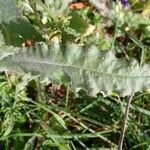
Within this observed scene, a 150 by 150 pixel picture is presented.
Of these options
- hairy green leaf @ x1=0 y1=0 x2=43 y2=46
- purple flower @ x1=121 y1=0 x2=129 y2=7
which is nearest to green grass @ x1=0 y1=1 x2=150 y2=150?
purple flower @ x1=121 y1=0 x2=129 y2=7

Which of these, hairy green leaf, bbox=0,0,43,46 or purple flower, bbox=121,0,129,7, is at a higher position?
purple flower, bbox=121,0,129,7

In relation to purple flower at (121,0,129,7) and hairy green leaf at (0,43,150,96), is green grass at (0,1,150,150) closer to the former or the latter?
purple flower at (121,0,129,7)

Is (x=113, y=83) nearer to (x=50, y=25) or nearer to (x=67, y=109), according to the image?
(x=50, y=25)

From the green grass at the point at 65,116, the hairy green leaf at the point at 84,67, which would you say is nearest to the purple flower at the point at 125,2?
the green grass at the point at 65,116

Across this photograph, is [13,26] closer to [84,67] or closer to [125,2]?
[84,67]

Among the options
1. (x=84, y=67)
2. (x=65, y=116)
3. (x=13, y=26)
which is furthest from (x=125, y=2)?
(x=84, y=67)

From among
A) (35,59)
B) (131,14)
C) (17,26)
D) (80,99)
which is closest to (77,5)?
(131,14)

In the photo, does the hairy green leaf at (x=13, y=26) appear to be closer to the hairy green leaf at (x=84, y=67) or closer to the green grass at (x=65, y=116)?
the hairy green leaf at (x=84, y=67)

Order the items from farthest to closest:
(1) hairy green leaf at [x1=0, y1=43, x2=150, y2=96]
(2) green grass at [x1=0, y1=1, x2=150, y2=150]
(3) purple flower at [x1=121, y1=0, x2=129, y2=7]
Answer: (3) purple flower at [x1=121, y1=0, x2=129, y2=7] → (2) green grass at [x1=0, y1=1, x2=150, y2=150] → (1) hairy green leaf at [x1=0, y1=43, x2=150, y2=96]
